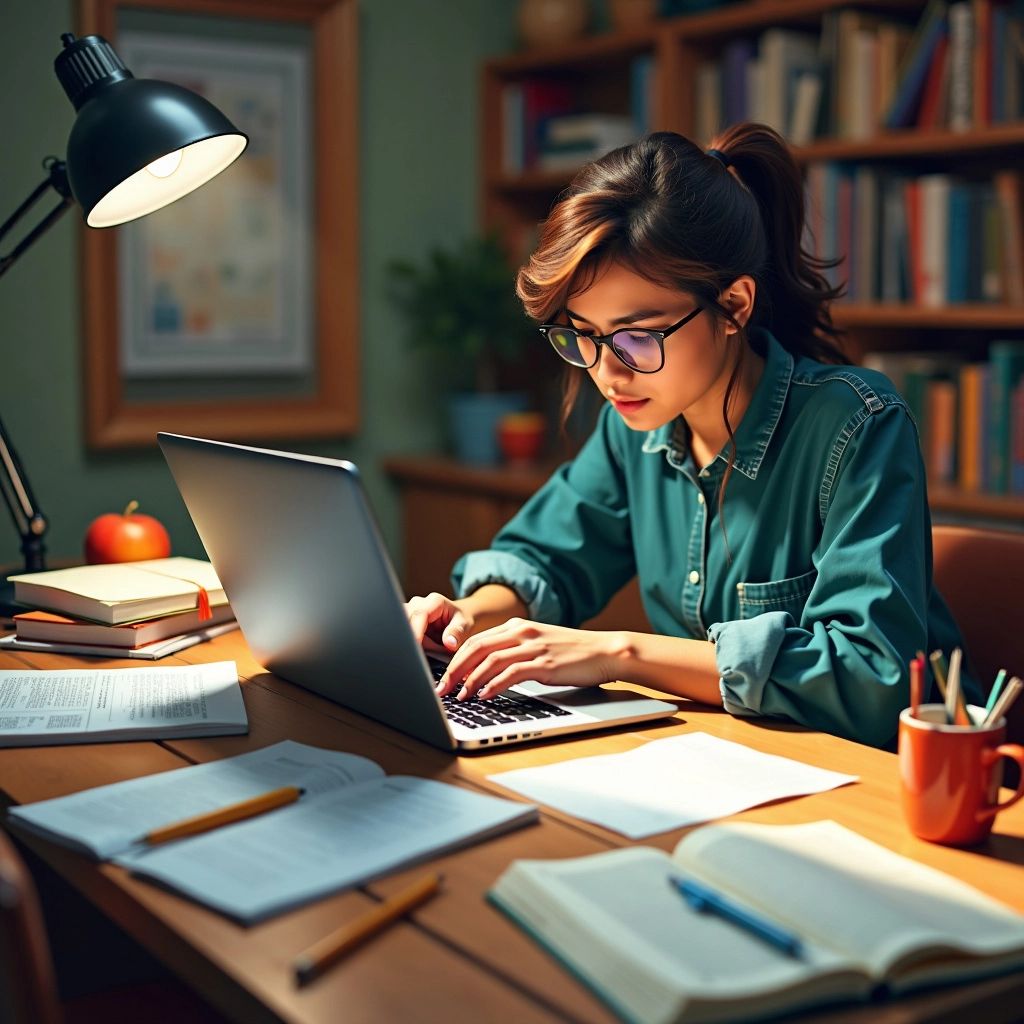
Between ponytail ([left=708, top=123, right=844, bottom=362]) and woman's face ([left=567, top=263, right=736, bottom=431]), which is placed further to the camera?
ponytail ([left=708, top=123, right=844, bottom=362])

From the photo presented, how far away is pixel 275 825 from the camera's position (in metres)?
0.97

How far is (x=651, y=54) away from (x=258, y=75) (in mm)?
948

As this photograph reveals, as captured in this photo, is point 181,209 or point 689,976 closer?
point 689,976

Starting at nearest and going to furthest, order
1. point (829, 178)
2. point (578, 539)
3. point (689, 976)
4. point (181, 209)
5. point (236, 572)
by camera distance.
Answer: point (689, 976) < point (236, 572) < point (578, 539) < point (829, 178) < point (181, 209)

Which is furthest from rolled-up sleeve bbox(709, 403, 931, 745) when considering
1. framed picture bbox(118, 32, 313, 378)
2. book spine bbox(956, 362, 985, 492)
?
framed picture bbox(118, 32, 313, 378)

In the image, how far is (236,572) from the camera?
137 cm

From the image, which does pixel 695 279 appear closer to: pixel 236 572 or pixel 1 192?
pixel 236 572

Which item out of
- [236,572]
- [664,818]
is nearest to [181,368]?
[236,572]

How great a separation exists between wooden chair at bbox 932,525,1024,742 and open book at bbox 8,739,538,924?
0.76 metres

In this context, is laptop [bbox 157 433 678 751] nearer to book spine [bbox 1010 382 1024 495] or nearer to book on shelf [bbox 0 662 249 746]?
book on shelf [bbox 0 662 249 746]

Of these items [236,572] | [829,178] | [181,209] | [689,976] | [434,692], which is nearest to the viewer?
[689,976]

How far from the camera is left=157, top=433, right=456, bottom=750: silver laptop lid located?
1079 millimetres

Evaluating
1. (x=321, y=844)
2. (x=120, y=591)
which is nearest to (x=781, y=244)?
(x=120, y=591)

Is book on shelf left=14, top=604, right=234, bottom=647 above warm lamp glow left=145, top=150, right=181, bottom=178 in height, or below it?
below
